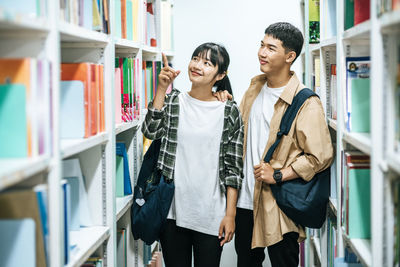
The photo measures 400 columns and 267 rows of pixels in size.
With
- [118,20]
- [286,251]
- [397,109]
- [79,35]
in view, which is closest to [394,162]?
[397,109]

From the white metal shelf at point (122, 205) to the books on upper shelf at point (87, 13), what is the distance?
76cm

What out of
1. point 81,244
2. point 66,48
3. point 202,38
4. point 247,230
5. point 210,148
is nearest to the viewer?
point 81,244

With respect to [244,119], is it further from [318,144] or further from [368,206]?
[368,206]

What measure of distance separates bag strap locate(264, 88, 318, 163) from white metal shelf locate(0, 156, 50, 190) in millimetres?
1087

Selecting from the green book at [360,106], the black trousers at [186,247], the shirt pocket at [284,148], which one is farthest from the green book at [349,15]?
the black trousers at [186,247]

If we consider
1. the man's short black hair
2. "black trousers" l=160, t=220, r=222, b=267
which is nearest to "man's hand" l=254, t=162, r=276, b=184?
"black trousers" l=160, t=220, r=222, b=267

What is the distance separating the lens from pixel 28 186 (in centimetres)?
130

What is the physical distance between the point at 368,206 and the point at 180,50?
2.43 metres

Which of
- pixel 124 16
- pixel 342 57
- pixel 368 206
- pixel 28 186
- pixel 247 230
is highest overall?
pixel 124 16

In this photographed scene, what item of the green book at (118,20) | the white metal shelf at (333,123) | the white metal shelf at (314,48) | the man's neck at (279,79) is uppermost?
the green book at (118,20)

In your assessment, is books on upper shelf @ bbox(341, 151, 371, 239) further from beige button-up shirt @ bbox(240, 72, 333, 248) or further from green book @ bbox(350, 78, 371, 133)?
beige button-up shirt @ bbox(240, 72, 333, 248)

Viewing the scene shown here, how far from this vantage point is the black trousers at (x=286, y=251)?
7.14 ft

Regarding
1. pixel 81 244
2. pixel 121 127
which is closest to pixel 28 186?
pixel 81 244

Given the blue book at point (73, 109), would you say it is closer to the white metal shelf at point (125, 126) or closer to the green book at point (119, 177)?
the white metal shelf at point (125, 126)
